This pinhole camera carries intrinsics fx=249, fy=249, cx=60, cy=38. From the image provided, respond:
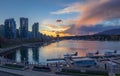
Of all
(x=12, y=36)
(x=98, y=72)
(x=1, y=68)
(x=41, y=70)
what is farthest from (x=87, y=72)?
(x=12, y=36)

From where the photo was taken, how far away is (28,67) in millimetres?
30469

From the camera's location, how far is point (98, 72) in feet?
85.3

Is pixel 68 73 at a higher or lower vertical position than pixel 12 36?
lower

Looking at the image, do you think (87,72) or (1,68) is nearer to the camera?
(87,72)

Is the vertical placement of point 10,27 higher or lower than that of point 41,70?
higher

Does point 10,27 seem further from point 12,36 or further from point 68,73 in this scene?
point 68,73

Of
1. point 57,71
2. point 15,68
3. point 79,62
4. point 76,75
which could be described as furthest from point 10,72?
point 79,62

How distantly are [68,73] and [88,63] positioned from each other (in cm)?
1251

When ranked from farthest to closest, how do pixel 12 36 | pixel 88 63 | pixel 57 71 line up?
1. pixel 12 36
2. pixel 88 63
3. pixel 57 71

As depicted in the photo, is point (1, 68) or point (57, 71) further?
point (1, 68)

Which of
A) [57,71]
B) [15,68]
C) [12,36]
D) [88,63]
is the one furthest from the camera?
[12,36]

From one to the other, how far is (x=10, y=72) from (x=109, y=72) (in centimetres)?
1093

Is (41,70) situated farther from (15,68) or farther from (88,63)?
(88,63)

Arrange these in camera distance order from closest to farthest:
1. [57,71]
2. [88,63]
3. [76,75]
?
1. [76,75]
2. [57,71]
3. [88,63]
